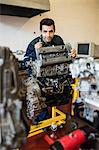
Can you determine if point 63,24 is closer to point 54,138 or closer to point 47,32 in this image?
point 47,32

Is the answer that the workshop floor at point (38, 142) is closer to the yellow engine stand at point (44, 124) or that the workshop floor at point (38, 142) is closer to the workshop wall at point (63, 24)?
the yellow engine stand at point (44, 124)

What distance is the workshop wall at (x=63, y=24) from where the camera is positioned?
8.83 feet

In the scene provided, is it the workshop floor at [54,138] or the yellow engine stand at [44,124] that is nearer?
the workshop floor at [54,138]

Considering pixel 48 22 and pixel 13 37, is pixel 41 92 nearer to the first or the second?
pixel 48 22

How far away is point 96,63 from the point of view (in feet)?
4.43

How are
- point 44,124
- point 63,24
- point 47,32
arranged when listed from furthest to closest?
point 63,24 → point 47,32 → point 44,124

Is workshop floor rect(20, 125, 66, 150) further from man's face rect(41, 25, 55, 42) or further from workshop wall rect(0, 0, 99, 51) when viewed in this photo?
workshop wall rect(0, 0, 99, 51)

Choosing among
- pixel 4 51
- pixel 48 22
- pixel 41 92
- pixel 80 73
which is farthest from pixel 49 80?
pixel 4 51

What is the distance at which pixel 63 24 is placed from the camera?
10.5 ft

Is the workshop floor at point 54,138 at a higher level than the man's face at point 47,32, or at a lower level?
lower

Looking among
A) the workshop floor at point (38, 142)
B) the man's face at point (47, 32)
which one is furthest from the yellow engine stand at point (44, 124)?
the man's face at point (47, 32)

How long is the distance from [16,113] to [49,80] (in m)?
0.85

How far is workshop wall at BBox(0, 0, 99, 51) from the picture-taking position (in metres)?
2.69

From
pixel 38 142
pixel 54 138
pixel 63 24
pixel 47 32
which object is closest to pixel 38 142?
pixel 38 142
